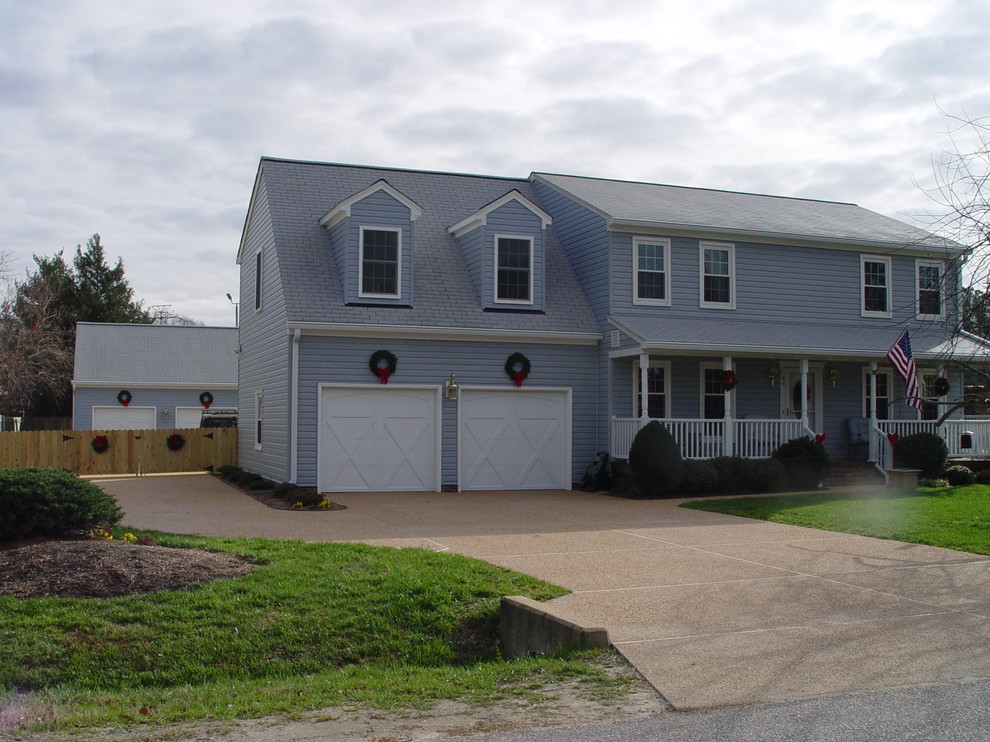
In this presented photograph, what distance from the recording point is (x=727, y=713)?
5934 mm

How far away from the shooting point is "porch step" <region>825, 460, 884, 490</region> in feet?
68.8

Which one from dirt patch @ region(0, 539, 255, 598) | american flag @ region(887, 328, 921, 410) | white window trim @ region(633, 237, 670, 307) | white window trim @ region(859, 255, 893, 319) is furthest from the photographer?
white window trim @ region(859, 255, 893, 319)

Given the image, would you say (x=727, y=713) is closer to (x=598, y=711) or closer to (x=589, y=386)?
(x=598, y=711)

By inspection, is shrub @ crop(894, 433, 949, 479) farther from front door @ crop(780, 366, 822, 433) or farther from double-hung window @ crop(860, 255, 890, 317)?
double-hung window @ crop(860, 255, 890, 317)

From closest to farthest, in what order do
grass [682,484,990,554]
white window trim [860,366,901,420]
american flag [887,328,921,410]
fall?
grass [682,484,990,554]
american flag [887,328,921,410]
white window trim [860,366,901,420]

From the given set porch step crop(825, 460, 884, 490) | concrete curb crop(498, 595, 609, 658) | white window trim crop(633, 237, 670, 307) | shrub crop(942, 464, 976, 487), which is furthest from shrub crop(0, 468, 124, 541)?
shrub crop(942, 464, 976, 487)

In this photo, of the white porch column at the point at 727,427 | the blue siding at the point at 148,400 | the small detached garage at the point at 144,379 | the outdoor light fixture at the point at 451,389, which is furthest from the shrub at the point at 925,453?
the blue siding at the point at 148,400

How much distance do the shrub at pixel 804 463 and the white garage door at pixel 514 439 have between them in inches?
182

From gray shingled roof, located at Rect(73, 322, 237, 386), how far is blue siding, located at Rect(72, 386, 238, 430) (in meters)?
0.50

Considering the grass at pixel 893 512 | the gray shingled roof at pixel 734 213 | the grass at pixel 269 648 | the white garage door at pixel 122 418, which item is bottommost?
the grass at pixel 269 648

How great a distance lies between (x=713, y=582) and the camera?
9883mm

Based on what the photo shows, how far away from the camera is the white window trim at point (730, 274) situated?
72.8ft

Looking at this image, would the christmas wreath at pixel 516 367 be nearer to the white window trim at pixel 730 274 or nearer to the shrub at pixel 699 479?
the shrub at pixel 699 479

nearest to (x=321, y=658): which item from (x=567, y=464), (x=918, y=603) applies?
(x=918, y=603)
